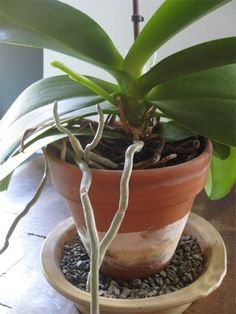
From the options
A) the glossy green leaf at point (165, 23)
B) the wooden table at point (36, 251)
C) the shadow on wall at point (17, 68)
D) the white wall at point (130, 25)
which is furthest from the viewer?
the shadow on wall at point (17, 68)

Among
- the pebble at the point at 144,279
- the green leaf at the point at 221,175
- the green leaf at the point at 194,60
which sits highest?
the green leaf at the point at 194,60

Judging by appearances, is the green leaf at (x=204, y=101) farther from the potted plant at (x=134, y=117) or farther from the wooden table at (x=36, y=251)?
the wooden table at (x=36, y=251)

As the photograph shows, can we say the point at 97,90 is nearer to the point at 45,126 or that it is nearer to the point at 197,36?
the point at 45,126

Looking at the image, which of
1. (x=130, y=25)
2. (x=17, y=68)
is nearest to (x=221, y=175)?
(x=130, y=25)

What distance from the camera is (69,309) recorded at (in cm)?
47

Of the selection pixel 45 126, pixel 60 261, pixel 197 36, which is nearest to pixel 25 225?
pixel 60 261

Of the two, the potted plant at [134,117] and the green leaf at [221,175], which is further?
the green leaf at [221,175]

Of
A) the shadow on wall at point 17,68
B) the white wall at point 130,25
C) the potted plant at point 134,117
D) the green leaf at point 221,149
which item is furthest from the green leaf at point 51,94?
the shadow on wall at point 17,68

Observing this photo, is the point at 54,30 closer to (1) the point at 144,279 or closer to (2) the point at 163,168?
(2) the point at 163,168

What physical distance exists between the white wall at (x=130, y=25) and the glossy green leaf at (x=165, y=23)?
1.95ft

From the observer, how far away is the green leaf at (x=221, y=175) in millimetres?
517

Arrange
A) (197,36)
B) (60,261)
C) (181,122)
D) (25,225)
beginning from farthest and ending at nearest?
(197,36) → (25,225) → (60,261) → (181,122)

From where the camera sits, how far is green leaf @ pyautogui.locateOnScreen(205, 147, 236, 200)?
0.52 meters

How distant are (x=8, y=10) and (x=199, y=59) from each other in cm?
19
